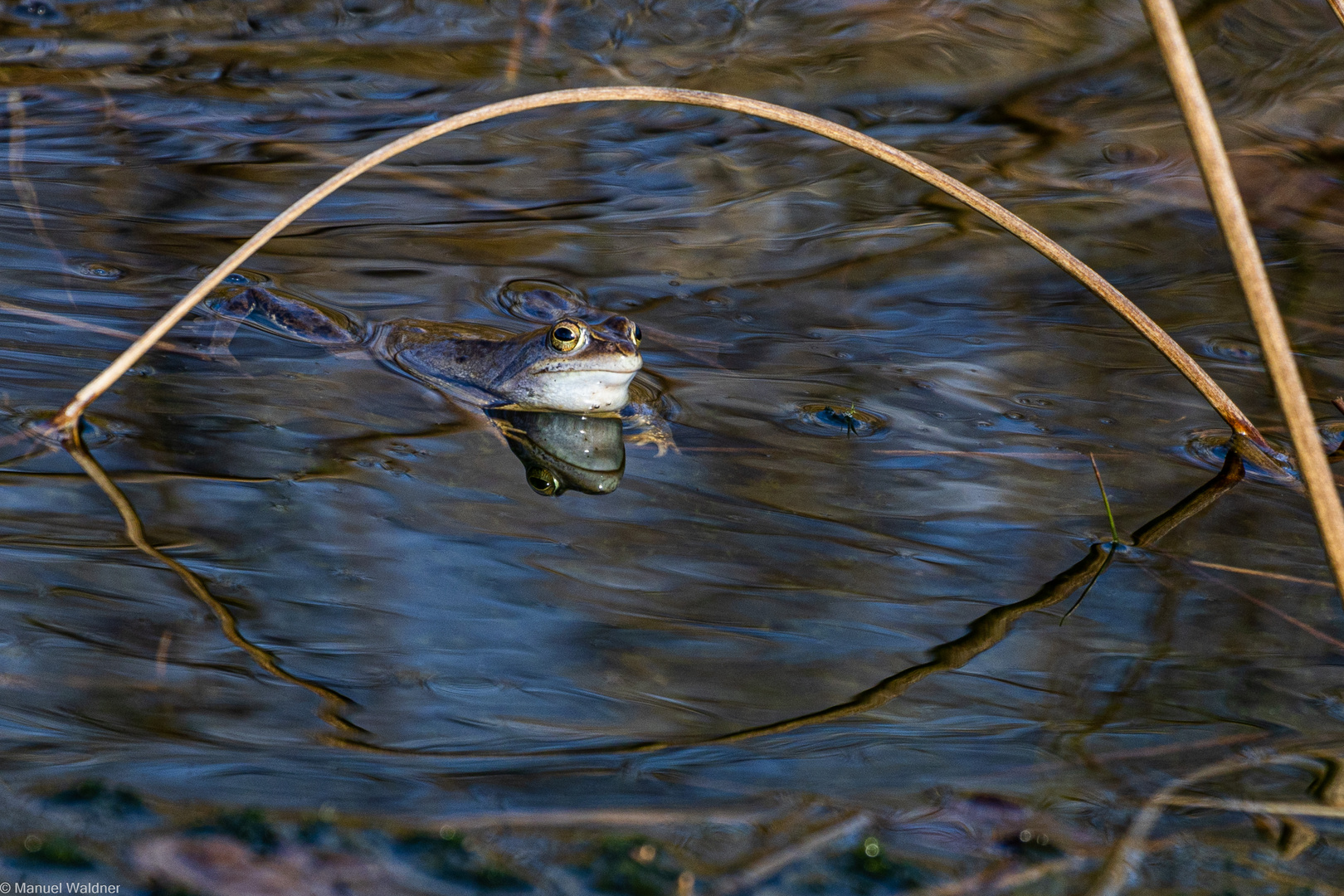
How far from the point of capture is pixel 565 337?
13.3ft

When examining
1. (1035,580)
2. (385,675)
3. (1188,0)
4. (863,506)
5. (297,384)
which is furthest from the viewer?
(1188,0)

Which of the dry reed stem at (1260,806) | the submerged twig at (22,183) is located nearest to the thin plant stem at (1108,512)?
the dry reed stem at (1260,806)

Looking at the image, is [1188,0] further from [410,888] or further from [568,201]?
[410,888]

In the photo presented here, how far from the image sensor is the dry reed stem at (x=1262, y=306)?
2.03 metres

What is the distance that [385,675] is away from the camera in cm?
243

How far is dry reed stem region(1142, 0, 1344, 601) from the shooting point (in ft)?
6.65

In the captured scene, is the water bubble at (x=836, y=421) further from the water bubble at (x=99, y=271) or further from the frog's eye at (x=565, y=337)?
the water bubble at (x=99, y=271)

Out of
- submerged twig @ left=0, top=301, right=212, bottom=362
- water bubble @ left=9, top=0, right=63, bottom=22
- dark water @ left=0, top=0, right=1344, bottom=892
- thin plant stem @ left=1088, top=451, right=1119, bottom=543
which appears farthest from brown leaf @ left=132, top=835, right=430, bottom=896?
water bubble @ left=9, top=0, right=63, bottom=22

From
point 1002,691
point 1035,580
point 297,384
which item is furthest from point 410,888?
point 297,384

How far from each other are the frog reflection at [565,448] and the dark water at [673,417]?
97mm

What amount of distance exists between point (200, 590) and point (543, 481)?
3.90 feet

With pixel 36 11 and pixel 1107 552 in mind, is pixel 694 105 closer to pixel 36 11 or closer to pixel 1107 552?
pixel 1107 552

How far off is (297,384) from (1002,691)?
2.68 meters

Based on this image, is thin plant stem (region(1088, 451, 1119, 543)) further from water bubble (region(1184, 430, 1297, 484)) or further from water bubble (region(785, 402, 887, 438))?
water bubble (region(785, 402, 887, 438))
